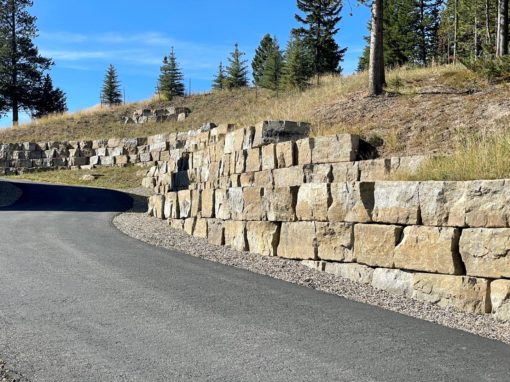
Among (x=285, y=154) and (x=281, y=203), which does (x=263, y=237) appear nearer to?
(x=281, y=203)

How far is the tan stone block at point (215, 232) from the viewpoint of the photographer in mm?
12305

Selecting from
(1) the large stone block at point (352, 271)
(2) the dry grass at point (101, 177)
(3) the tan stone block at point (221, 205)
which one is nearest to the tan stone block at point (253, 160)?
(3) the tan stone block at point (221, 205)

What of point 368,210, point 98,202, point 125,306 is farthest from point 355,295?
point 98,202

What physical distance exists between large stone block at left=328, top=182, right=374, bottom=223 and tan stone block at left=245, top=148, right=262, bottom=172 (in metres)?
4.03

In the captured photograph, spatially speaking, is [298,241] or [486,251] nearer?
[486,251]

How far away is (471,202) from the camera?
22.0 ft

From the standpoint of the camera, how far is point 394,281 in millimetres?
7676

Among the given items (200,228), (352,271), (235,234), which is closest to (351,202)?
(352,271)

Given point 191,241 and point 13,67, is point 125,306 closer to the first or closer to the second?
point 191,241

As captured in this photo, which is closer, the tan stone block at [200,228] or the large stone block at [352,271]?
the large stone block at [352,271]

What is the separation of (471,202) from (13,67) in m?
50.4

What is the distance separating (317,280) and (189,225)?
6.61 m

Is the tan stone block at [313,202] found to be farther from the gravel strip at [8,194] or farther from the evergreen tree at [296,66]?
the evergreen tree at [296,66]

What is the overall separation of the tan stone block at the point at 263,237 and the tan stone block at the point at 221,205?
1334 mm
